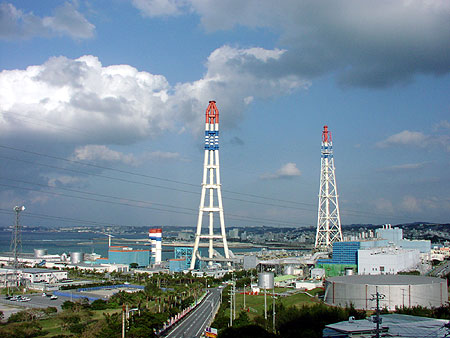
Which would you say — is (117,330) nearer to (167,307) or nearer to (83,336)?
(83,336)

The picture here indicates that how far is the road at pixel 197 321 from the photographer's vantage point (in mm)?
14646

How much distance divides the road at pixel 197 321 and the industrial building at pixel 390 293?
18.4 feet

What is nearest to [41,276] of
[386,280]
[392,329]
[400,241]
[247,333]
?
[386,280]

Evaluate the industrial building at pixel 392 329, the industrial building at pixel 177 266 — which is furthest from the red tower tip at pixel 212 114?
the industrial building at pixel 392 329

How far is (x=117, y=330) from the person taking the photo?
12.8 meters

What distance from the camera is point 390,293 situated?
1925 centimetres

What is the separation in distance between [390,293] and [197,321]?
8402mm

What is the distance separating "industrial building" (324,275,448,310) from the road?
561cm

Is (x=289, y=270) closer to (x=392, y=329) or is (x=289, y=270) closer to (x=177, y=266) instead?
(x=177, y=266)

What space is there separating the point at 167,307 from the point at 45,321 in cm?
466

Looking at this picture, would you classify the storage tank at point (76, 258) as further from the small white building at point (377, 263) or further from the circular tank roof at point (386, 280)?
the circular tank roof at point (386, 280)

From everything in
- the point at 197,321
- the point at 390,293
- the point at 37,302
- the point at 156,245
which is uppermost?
the point at 156,245

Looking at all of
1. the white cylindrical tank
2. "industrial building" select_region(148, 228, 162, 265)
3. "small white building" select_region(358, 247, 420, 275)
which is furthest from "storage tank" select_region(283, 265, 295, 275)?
"industrial building" select_region(148, 228, 162, 265)

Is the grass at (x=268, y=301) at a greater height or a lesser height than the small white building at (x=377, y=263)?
lesser
